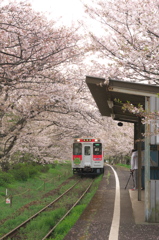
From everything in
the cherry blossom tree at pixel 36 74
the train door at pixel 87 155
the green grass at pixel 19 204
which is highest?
the cherry blossom tree at pixel 36 74

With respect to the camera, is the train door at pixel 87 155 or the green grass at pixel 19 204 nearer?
the green grass at pixel 19 204

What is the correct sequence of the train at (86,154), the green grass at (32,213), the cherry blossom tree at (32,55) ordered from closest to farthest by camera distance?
1. the green grass at (32,213)
2. the cherry blossom tree at (32,55)
3. the train at (86,154)

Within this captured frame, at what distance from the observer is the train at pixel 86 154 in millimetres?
19797

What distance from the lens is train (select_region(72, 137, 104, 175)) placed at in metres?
19.8

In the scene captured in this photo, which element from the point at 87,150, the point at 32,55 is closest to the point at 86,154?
the point at 87,150

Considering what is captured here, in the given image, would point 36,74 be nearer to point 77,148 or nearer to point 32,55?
point 32,55

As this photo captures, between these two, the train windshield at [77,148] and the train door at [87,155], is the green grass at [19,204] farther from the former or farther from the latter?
the train door at [87,155]

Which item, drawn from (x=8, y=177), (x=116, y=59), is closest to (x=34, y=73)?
(x=116, y=59)

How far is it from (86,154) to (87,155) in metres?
0.10

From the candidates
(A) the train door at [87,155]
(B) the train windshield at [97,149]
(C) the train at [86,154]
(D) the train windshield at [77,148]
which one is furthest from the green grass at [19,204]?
(B) the train windshield at [97,149]

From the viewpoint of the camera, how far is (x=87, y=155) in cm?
1986

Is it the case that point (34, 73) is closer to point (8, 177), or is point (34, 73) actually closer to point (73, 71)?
point (73, 71)

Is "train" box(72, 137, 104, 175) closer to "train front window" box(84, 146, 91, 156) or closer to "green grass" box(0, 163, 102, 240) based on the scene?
"train front window" box(84, 146, 91, 156)

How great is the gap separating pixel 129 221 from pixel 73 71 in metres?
8.05
